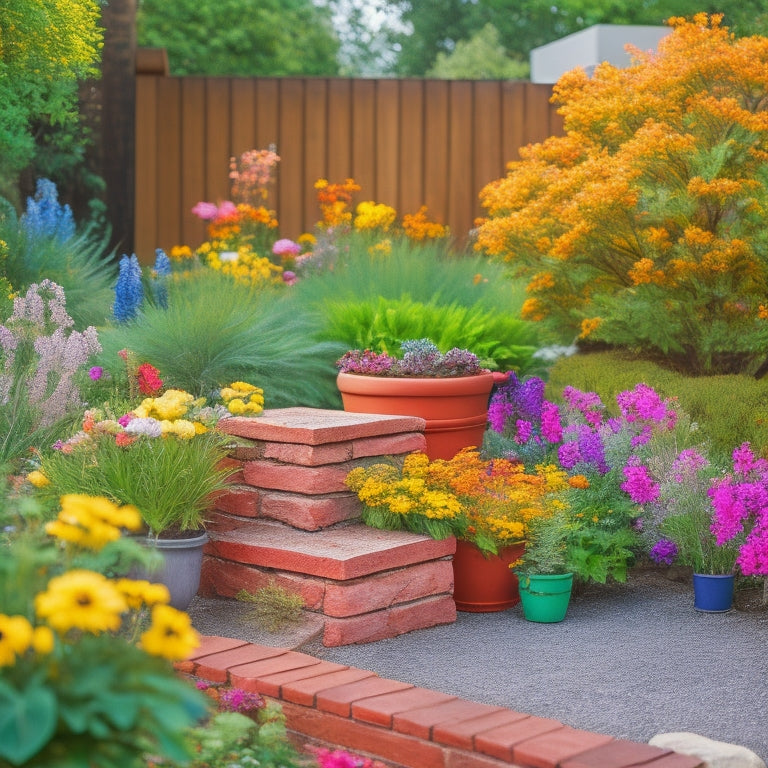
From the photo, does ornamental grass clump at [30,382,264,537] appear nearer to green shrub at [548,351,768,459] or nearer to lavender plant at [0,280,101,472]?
lavender plant at [0,280,101,472]

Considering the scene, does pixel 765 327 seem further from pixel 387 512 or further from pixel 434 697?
pixel 434 697

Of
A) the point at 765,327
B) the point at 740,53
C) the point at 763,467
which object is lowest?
the point at 763,467

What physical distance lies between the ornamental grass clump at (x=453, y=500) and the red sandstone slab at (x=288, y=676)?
85 centimetres

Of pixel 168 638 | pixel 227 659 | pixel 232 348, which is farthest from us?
pixel 232 348

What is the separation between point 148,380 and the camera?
4.23 metres

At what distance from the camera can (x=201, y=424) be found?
12.7 feet

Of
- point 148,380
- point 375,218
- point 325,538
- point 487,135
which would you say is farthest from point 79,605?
point 487,135

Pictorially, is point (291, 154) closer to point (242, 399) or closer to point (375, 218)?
point (375, 218)

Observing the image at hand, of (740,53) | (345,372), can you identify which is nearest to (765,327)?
(740,53)

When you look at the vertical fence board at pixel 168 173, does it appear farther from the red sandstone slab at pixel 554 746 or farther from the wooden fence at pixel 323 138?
the red sandstone slab at pixel 554 746

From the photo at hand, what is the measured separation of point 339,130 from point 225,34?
8.27 meters

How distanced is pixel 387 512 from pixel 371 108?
635cm

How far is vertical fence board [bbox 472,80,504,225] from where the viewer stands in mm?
9711

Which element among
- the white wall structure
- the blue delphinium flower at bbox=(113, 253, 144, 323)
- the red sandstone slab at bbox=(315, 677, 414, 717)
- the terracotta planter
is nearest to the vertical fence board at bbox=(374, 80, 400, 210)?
the white wall structure
